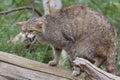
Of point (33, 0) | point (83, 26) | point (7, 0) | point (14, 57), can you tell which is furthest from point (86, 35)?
point (7, 0)

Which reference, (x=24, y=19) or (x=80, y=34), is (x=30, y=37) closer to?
(x=80, y=34)

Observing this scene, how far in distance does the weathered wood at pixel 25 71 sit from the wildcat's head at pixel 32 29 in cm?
50

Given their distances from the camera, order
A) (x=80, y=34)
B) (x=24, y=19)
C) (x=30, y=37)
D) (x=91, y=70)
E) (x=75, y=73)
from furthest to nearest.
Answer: (x=24, y=19), (x=80, y=34), (x=30, y=37), (x=75, y=73), (x=91, y=70)

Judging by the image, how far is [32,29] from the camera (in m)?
7.38

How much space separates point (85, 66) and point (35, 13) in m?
4.13

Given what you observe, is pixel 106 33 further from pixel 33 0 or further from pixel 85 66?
pixel 33 0

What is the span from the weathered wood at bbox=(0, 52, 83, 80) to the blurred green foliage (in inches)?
50.3

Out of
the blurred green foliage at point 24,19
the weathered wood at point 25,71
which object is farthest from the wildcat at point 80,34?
the blurred green foliage at point 24,19

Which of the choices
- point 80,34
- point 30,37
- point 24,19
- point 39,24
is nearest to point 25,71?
point 30,37

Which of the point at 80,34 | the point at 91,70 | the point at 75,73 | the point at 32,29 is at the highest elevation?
the point at 32,29

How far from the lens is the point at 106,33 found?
7.48 metres

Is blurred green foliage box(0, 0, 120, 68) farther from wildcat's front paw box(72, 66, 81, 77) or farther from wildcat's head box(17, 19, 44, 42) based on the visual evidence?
wildcat's front paw box(72, 66, 81, 77)

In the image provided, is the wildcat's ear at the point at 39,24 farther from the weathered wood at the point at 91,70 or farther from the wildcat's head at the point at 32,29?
the weathered wood at the point at 91,70

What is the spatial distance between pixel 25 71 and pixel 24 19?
301 centimetres
